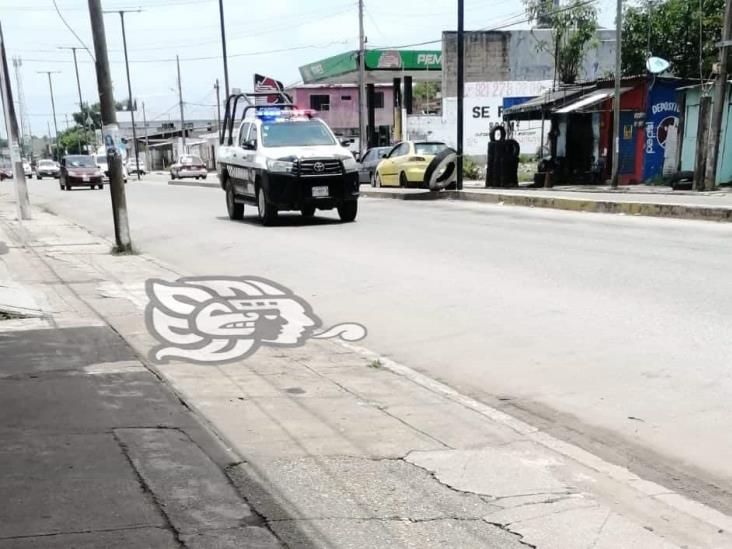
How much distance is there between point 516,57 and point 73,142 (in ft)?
348

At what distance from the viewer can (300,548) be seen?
3.01 meters

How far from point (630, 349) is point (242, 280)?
5153mm

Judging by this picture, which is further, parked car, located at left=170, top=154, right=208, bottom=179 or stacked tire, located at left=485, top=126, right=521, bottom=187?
parked car, located at left=170, top=154, right=208, bottom=179

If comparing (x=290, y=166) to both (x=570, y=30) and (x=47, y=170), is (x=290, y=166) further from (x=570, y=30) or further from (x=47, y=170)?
(x=47, y=170)

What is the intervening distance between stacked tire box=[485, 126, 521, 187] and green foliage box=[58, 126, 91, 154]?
111268mm

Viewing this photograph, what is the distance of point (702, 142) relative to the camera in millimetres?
18938

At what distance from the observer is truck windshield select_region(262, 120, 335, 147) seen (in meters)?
15.2

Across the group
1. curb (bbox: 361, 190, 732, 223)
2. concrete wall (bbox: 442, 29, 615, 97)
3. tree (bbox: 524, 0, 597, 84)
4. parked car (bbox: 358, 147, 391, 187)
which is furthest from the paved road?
concrete wall (bbox: 442, 29, 615, 97)

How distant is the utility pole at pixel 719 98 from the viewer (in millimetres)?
17266

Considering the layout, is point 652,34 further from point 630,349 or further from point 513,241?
point 630,349

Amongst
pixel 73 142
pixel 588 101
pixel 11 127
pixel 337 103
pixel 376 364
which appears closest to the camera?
pixel 376 364

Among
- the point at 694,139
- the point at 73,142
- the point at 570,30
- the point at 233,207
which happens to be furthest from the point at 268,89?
the point at 73,142

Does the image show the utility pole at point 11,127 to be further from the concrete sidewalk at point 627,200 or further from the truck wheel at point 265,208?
the concrete sidewalk at point 627,200

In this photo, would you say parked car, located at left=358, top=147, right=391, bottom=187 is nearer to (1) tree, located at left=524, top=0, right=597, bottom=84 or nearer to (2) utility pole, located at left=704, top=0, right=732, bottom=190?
(1) tree, located at left=524, top=0, right=597, bottom=84
